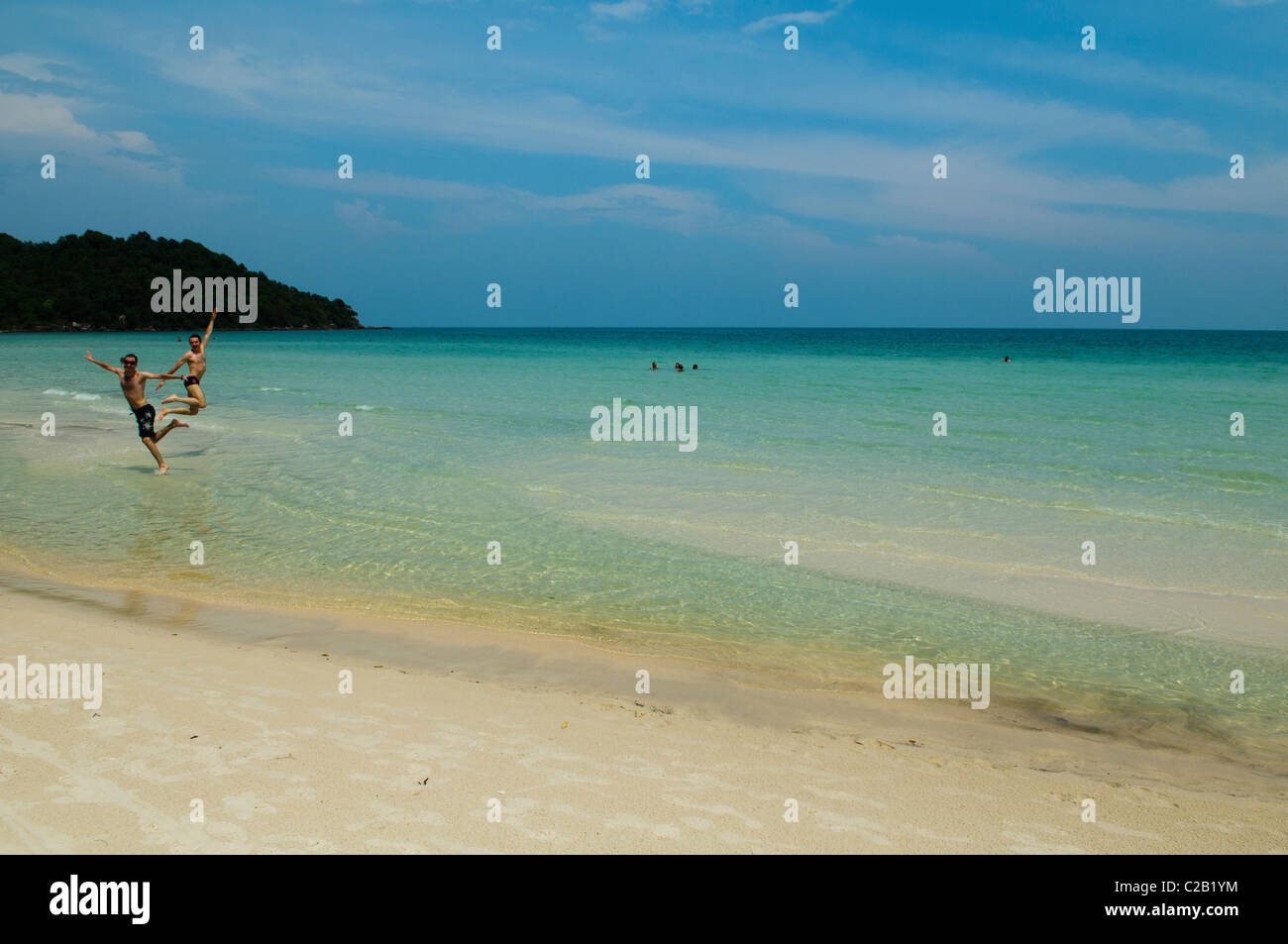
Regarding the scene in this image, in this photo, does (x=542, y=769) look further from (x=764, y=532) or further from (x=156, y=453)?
(x=156, y=453)

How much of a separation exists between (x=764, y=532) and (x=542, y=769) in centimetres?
722

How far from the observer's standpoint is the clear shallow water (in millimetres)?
7375

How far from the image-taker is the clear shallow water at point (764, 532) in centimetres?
738

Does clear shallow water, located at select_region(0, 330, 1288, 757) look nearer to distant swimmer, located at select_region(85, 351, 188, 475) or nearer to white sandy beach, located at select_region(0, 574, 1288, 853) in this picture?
distant swimmer, located at select_region(85, 351, 188, 475)

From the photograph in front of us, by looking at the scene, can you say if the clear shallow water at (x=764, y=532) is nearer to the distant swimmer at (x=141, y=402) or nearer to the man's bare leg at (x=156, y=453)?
the man's bare leg at (x=156, y=453)

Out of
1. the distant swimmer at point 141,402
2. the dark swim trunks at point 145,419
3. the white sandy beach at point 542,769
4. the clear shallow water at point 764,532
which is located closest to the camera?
the white sandy beach at point 542,769

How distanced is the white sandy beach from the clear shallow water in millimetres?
986

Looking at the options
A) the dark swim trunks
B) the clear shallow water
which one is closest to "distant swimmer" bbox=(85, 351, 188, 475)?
the dark swim trunks

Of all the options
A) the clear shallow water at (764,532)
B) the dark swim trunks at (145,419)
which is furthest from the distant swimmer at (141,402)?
the clear shallow water at (764,532)

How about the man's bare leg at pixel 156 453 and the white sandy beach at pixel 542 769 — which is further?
the man's bare leg at pixel 156 453

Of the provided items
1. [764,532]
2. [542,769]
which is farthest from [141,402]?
[542,769]

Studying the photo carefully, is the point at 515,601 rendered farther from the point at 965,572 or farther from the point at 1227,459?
the point at 1227,459

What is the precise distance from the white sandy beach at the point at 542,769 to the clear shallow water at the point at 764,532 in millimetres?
986
